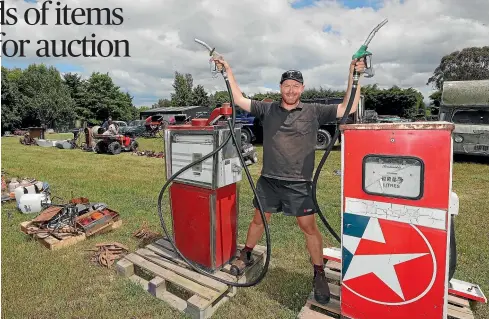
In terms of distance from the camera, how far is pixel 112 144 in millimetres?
14031

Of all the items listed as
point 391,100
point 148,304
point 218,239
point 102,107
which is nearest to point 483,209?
point 218,239

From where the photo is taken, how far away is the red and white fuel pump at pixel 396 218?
2031mm

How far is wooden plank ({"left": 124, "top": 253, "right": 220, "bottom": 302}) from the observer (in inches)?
112

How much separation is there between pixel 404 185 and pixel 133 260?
108 inches

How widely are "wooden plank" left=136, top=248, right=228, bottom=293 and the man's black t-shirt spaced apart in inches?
43.3

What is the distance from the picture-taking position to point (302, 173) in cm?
278

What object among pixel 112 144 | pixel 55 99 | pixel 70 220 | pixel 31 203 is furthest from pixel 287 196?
pixel 55 99

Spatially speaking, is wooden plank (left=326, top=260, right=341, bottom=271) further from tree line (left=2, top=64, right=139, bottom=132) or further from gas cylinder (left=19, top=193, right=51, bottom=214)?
tree line (left=2, top=64, right=139, bottom=132)

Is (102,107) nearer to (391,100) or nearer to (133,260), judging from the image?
(391,100)

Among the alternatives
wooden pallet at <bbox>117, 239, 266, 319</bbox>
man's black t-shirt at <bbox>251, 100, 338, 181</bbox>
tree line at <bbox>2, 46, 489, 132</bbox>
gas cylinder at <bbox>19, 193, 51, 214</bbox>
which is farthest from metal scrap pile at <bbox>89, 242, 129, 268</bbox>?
tree line at <bbox>2, 46, 489, 132</bbox>

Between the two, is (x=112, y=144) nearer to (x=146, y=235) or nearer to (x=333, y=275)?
(x=146, y=235)

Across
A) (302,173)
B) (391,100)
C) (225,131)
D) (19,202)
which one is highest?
(391,100)

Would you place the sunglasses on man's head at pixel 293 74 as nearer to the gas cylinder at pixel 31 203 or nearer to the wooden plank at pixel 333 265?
the wooden plank at pixel 333 265

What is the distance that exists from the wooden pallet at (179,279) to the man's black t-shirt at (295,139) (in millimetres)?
1131
